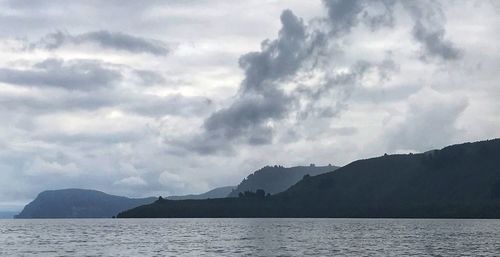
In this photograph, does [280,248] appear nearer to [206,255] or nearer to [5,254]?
[206,255]

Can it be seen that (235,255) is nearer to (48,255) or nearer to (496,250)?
(48,255)

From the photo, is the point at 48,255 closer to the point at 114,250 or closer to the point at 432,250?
the point at 114,250

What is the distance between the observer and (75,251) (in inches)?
6304

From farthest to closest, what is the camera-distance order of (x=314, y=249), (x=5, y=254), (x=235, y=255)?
(x=314, y=249), (x=5, y=254), (x=235, y=255)

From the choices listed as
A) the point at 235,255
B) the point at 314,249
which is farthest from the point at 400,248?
the point at 235,255

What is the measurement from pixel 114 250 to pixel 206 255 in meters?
28.9

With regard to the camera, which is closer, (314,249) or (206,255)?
(206,255)

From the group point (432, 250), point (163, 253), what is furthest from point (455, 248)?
point (163, 253)

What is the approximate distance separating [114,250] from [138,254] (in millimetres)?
15238

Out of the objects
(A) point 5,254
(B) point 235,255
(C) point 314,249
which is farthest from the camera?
(C) point 314,249

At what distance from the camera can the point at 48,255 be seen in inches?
5846

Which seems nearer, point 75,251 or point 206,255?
point 206,255

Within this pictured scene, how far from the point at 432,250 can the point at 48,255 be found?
299ft

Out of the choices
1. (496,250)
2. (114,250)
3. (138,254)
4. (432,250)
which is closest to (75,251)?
(114,250)
